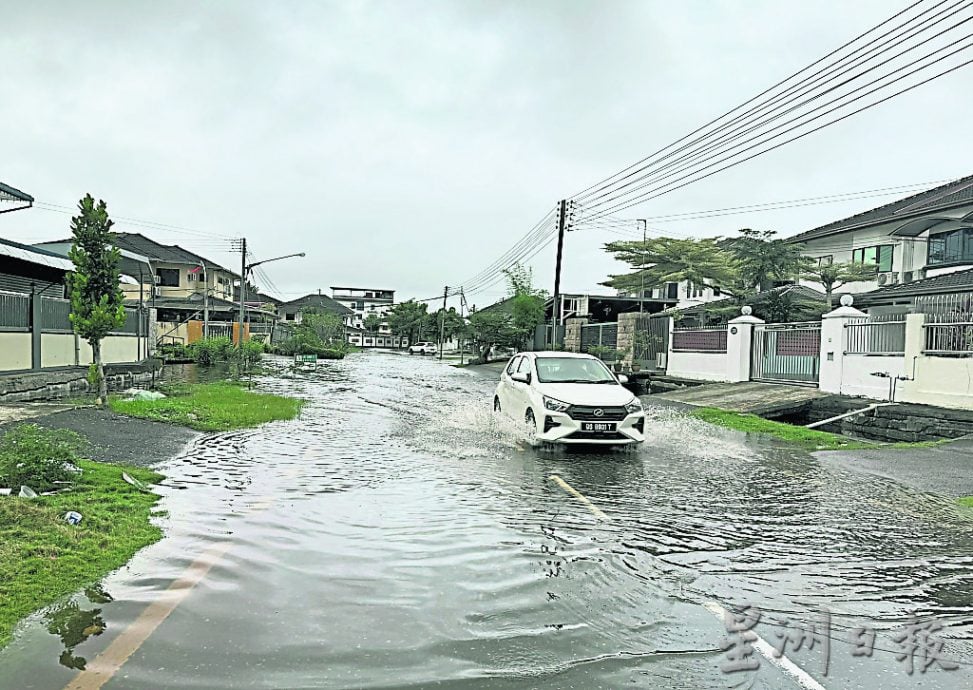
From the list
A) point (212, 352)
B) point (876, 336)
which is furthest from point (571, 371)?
point (212, 352)

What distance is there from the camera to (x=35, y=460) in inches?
272

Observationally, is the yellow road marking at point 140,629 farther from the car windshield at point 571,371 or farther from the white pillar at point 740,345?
the white pillar at point 740,345

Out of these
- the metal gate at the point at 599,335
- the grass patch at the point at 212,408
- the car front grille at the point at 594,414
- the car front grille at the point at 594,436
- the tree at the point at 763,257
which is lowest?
the grass patch at the point at 212,408

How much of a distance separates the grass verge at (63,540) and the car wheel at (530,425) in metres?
5.67

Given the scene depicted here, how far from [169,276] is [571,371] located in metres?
57.4

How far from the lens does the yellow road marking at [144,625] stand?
3518 mm

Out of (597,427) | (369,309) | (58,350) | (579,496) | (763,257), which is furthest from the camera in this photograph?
(369,309)

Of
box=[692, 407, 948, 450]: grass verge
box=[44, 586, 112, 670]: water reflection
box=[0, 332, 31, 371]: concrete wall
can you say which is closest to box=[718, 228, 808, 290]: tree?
box=[692, 407, 948, 450]: grass verge

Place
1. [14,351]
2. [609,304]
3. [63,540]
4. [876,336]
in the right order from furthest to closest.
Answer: [609,304] → [876,336] → [14,351] → [63,540]

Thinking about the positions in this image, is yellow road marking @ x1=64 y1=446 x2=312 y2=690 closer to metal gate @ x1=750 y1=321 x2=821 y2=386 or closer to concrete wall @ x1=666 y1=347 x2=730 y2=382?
metal gate @ x1=750 y1=321 x2=821 y2=386

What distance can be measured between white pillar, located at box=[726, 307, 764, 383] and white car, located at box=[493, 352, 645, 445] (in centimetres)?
1077

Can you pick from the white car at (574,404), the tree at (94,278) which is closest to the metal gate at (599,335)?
the white car at (574,404)

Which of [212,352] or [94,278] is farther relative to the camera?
[212,352]

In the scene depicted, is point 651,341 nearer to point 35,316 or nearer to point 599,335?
point 599,335
